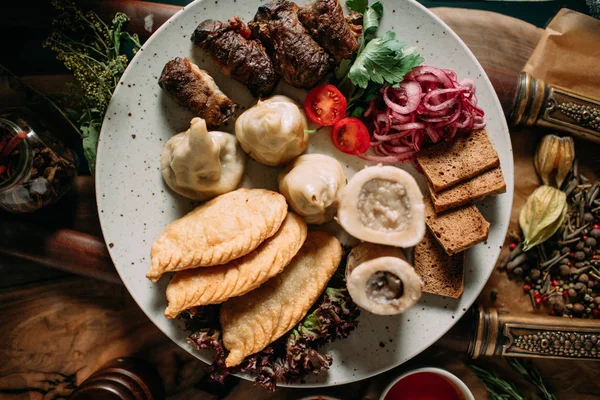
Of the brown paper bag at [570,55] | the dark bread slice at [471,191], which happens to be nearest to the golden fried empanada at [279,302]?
the dark bread slice at [471,191]

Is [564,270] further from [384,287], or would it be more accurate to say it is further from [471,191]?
[384,287]

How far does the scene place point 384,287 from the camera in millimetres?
2916

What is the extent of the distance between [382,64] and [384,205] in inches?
36.2

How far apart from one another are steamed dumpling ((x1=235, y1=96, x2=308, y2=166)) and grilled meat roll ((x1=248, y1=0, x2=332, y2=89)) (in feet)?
0.70

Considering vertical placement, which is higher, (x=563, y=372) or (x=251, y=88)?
(x=251, y=88)

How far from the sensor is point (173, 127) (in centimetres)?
338

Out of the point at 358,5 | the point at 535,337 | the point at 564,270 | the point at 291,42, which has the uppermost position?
the point at 358,5

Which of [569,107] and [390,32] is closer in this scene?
[390,32]

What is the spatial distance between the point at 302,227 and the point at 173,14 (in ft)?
5.88

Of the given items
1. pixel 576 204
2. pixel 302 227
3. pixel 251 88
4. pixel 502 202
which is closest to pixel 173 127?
pixel 251 88

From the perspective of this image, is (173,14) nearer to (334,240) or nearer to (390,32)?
(390,32)

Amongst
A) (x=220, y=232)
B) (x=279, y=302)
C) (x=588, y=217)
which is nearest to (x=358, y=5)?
(x=220, y=232)

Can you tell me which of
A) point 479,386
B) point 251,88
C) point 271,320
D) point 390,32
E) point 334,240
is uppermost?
point 390,32

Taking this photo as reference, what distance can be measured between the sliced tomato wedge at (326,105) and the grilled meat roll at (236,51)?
30 cm
